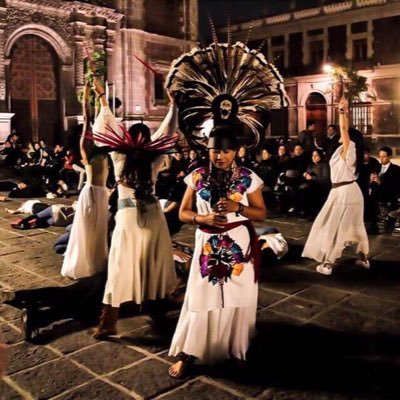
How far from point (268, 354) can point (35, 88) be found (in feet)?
64.8

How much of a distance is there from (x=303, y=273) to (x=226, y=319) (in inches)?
116

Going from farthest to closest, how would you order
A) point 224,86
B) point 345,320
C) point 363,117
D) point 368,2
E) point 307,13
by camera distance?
1. point 307,13
2. point 363,117
3. point 368,2
4. point 345,320
5. point 224,86

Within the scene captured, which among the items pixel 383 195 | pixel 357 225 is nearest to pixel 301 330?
pixel 357 225

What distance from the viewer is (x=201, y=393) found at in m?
3.51

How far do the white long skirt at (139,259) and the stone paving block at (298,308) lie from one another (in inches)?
46.9

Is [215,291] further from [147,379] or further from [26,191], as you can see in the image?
[26,191]

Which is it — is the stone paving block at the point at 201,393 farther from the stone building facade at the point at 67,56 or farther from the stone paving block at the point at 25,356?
the stone building facade at the point at 67,56

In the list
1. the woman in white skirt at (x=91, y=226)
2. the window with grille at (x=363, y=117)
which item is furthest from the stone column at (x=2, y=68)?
the window with grille at (x=363, y=117)

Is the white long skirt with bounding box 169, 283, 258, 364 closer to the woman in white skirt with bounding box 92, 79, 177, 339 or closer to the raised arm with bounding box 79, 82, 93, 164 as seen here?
the woman in white skirt with bounding box 92, 79, 177, 339

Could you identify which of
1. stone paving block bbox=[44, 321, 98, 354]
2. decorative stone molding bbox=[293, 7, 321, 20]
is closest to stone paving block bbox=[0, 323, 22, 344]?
stone paving block bbox=[44, 321, 98, 354]

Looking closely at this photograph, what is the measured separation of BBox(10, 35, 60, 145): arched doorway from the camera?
68.0 feet

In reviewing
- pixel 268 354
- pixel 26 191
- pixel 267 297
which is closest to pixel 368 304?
pixel 267 297

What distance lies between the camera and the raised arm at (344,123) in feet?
19.5

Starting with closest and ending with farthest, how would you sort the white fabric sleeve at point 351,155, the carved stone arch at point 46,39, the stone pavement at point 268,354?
the stone pavement at point 268,354 → the white fabric sleeve at point 351,155 → the carved stone arch at point 46,39
